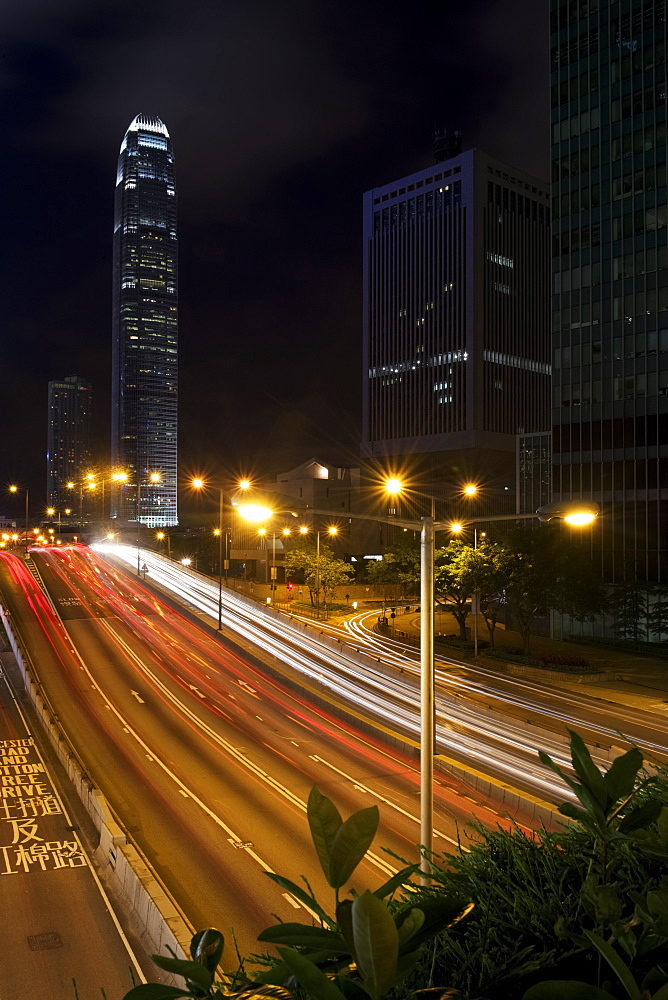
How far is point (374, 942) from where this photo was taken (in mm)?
2574

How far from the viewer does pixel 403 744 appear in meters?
33.5

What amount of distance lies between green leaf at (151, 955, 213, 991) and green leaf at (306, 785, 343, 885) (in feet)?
1.87

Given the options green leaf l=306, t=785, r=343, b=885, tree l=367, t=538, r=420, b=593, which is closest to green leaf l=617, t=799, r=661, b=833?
green leaf l=306, t=785, r=343, b=885

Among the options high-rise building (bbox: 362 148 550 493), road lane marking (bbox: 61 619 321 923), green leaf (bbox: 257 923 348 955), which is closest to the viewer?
green leaf (bbox: 257 923 348 955)

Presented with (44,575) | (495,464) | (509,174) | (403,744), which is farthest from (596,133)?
(509,174)

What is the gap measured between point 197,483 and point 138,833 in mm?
20834

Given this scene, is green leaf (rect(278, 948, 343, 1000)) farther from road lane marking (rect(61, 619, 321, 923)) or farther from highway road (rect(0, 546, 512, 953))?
road lane marking (rect(61, 619, 321, 923))

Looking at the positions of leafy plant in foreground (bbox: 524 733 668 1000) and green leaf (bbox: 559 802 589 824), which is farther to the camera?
green leaf (bbox: 559 802 589 824)

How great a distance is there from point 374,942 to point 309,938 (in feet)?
1.41

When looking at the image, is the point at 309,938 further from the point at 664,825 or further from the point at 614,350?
the point at 614,350

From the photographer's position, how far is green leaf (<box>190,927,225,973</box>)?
303 cm

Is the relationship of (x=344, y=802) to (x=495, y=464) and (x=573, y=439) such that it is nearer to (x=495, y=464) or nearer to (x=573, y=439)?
(x=573, y=439)

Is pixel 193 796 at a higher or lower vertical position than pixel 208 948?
lower

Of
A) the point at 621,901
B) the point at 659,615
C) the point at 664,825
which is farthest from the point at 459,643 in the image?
the point at 664,825
